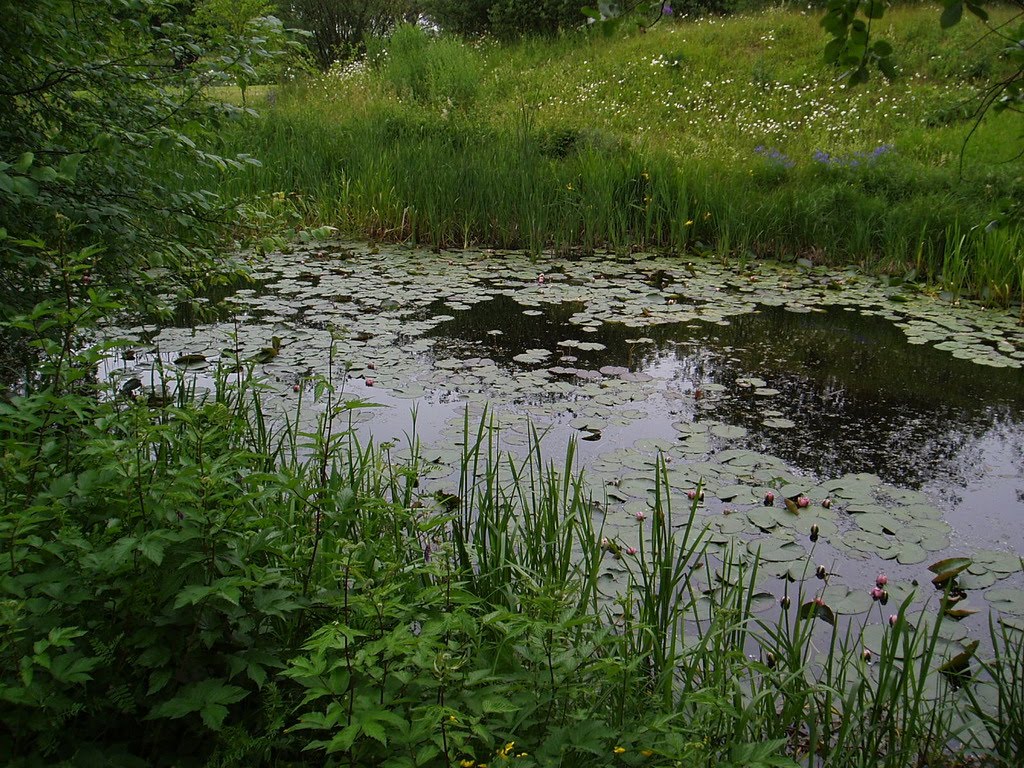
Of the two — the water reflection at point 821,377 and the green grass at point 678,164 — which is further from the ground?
the green grass at point 678,164

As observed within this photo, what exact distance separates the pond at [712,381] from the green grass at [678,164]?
16.4 inches

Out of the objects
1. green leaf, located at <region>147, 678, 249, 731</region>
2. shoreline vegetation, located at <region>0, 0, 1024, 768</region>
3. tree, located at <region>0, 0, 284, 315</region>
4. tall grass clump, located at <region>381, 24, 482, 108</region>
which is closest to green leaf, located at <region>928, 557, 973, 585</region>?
shoreline vegetation, located at <region>0, 0, 1024, 768</region>

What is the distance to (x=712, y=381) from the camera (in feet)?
12.5

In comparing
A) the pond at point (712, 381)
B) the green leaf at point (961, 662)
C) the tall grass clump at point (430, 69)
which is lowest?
the green leaf at point (961, 662)

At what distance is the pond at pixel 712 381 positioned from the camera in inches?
97.9

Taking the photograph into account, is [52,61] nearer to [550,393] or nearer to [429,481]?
[429,481]

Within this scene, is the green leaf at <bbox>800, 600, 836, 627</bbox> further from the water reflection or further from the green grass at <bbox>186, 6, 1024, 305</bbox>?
the green grass at <bbox>186, 6, 1024, 305</bbox>

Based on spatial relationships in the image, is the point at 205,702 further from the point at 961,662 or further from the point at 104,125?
the point at 104,125

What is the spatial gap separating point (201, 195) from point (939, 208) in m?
5.37

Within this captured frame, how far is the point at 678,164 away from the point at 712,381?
380 centimetres

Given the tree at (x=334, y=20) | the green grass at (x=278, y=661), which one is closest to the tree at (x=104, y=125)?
the green grass at (x=278, y=661)

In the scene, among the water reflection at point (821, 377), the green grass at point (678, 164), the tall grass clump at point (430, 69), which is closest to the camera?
the water reflection at point (821, 377)

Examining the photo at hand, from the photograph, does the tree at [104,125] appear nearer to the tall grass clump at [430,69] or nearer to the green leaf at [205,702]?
the green leaf at [205,702]

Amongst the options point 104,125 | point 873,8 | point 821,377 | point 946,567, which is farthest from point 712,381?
point 104,125
